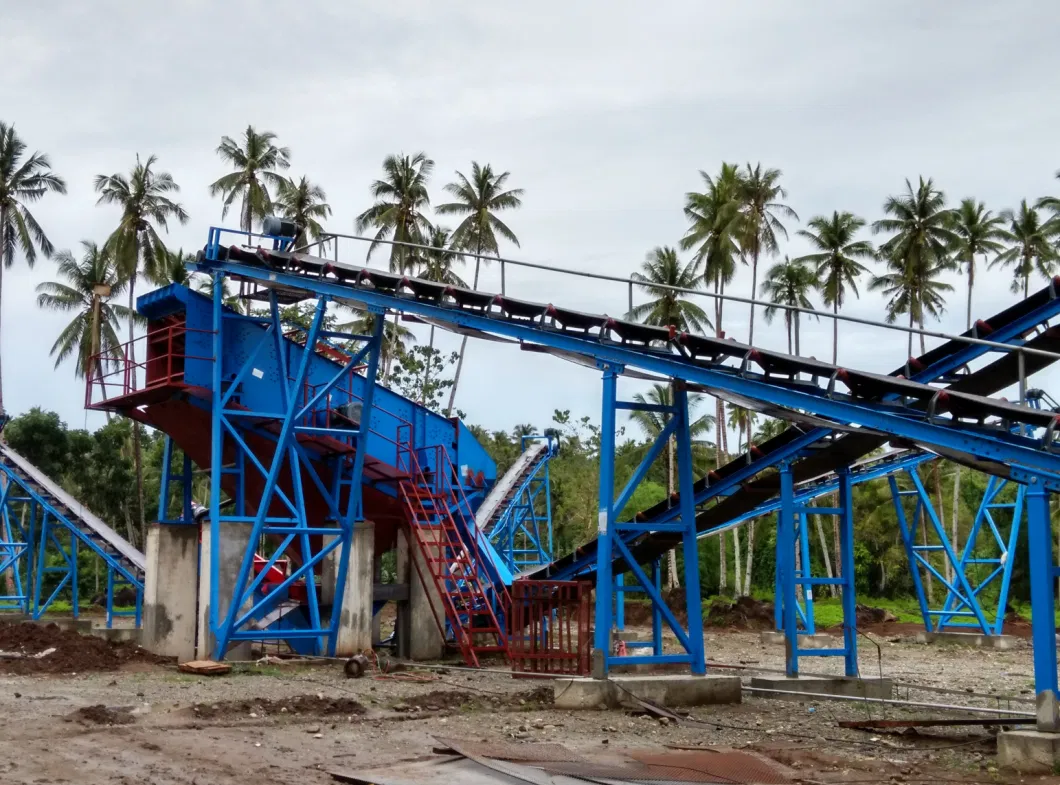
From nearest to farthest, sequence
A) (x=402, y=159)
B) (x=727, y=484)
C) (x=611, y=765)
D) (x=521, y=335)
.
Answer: (x=611, y=765)
(x=521, y=335)
(x=727, y=484)
(x=402, y=159)

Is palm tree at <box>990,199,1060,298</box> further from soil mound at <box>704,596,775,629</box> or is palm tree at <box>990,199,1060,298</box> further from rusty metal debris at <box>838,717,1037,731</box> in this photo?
rusty metal debris at <box>838,717,1037,731</box>

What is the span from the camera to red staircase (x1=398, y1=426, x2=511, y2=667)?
21.5m

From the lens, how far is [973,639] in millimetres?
30016

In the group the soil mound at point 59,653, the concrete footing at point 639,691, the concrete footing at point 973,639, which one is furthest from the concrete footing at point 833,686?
the concrete footing at point 973,639

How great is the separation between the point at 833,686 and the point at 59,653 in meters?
12.0

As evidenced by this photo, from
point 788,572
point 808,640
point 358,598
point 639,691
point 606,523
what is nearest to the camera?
point 639,691

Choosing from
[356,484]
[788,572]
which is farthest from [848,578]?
[356,484]

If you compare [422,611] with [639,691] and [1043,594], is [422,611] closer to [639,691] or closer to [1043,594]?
[639,691]

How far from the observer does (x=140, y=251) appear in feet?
157

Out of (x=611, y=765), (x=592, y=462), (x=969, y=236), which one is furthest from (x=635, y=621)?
(x=611, y=765)

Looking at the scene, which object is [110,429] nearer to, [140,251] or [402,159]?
[140,251]

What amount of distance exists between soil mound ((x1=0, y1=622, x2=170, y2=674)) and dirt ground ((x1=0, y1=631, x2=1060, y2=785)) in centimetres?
43

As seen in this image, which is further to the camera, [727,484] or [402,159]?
[402,159]

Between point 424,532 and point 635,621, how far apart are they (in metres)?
21.1
